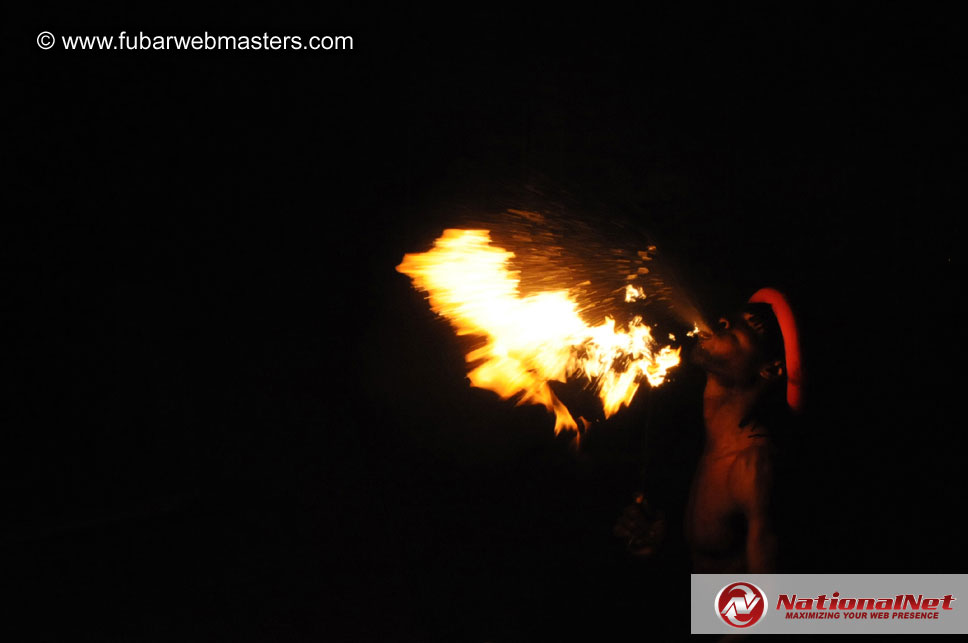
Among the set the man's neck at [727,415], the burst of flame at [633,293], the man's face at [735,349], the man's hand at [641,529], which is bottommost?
the man's hand at [641,529]

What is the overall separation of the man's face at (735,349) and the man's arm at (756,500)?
29 cm

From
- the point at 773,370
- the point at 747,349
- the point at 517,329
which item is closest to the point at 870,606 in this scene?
the point at 773,370

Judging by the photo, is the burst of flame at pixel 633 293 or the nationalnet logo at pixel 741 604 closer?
the nationalnet logo at pixel 741 604

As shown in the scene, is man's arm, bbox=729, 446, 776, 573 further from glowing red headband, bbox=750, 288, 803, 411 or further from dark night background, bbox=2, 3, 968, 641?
dark night background, bbox=2, 3, 968, 641

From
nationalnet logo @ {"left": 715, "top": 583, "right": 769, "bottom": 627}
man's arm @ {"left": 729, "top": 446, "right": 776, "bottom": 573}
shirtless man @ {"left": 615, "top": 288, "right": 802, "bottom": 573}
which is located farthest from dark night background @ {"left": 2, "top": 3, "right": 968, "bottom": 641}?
man's arm @ {"left": 729, "top": 446, "right": 776, "bottom": 573}

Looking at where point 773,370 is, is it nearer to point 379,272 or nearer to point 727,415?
point 727,415

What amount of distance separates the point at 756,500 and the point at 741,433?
0.80 feet

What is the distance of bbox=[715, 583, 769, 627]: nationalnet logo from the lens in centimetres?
197

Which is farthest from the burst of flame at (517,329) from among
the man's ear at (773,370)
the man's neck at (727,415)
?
the man's ear at (773,370)

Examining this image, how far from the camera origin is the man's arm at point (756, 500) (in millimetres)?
1845

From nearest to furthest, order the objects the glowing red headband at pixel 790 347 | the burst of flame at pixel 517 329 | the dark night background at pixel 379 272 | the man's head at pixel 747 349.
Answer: the glowing red headband at pixel 790 347 → the man's head at pixel 747 349 → the burst of flame at pixel 517 329 → the dark night background at pixel 379 272

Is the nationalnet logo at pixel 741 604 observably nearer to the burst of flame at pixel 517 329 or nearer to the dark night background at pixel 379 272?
the dark night background at pixel 379 272

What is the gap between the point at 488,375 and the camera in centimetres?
222

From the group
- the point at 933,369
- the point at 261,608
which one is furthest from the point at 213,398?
the point at 933,369
